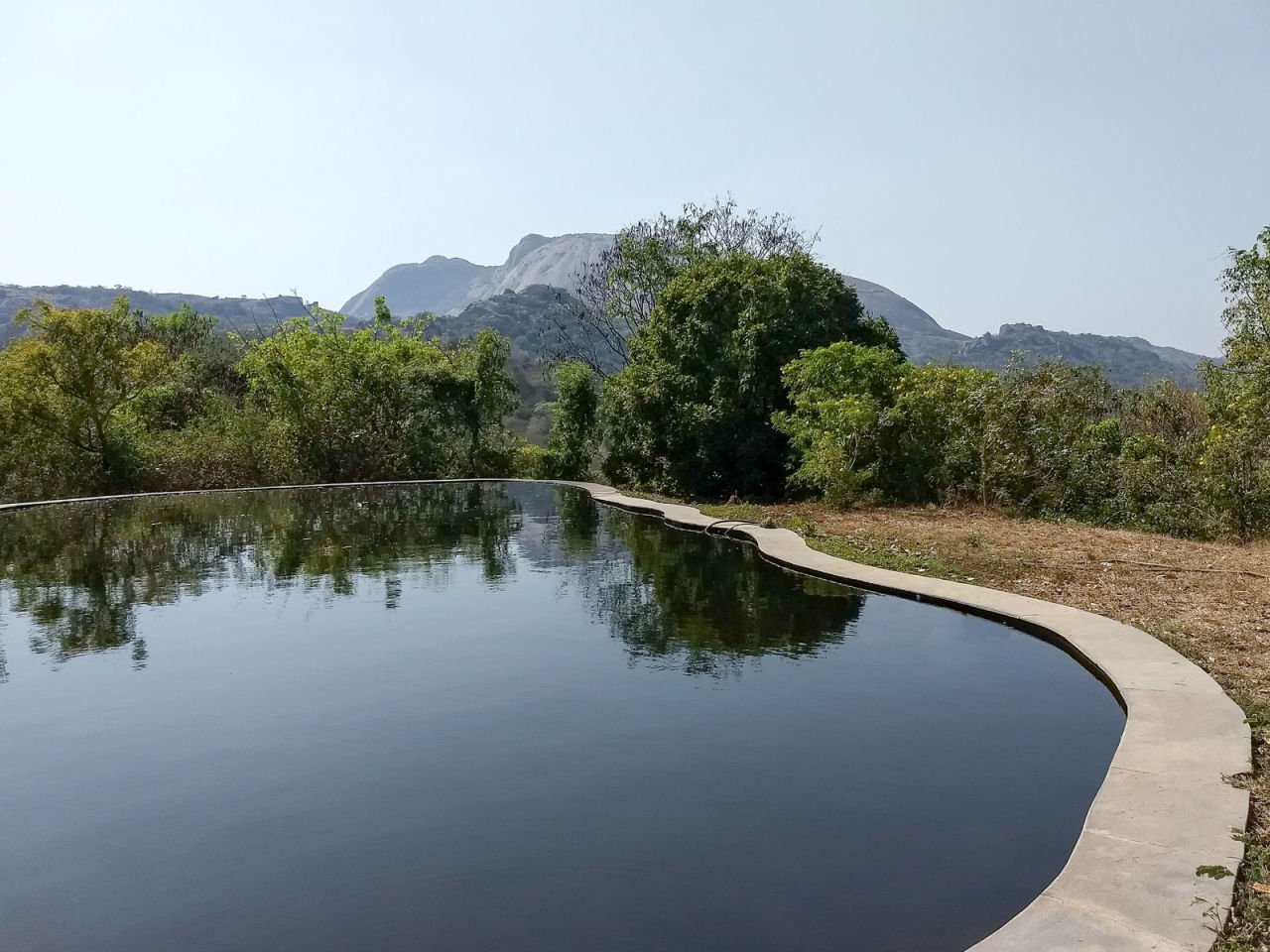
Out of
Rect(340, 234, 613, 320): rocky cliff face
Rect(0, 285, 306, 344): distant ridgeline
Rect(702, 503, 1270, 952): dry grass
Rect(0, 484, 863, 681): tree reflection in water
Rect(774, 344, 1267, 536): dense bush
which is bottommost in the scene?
Rect(0, 484, 863, 681): tree reflection in water

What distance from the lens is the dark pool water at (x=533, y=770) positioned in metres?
3.44

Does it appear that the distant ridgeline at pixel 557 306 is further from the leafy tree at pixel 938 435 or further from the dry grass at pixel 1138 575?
the dry grass at pixel 1138 575

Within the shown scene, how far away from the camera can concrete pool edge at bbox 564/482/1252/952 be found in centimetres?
297

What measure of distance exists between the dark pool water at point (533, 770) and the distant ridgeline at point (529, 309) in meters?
11.9

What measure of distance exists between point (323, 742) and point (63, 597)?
5.74 meters

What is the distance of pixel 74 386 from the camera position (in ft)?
65.1

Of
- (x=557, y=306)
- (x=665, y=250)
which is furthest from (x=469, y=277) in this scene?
(x=665, y=250)

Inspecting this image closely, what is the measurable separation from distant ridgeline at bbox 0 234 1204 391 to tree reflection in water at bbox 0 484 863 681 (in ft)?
27.6

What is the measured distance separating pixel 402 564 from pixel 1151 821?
879 centimetres

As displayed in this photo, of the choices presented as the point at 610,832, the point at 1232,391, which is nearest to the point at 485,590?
the point at 610,832

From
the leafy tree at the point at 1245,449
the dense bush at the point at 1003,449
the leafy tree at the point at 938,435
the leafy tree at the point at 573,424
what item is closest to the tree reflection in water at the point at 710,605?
the dense bush at the point at 1003,449

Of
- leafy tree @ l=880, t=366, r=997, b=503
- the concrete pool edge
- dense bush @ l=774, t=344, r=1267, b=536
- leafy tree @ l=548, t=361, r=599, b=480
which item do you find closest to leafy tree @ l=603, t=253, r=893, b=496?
dense bush @ l=774, t=344, r=1267, b=536

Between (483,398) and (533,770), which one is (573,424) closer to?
(483,398)

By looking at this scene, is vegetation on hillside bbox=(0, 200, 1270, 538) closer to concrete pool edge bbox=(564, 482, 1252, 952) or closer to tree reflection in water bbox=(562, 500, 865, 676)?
tree reflection in water bbox=(562, 500, 865, 676)
